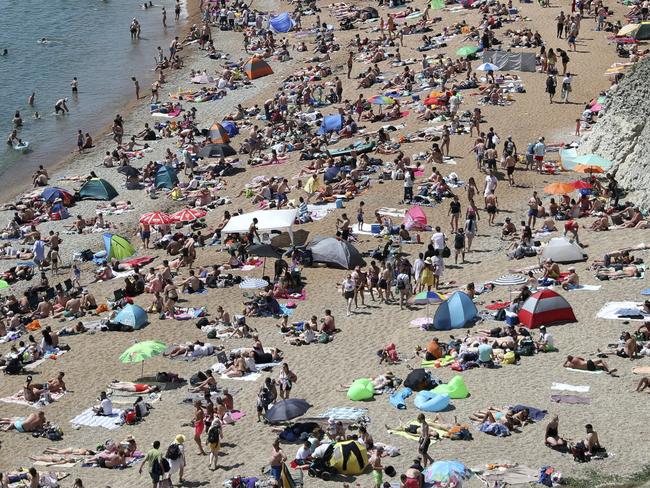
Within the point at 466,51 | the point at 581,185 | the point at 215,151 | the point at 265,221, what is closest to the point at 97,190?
the point at 215,151

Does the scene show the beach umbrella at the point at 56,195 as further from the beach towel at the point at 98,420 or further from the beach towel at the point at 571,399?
the beach towel at the point at 571,399

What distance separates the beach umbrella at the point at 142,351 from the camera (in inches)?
932

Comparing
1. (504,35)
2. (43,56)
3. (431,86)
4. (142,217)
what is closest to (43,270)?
(142,217)

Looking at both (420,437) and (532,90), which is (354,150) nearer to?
(532,90)

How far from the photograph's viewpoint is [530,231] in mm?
28141

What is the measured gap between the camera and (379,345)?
2444 centimetres

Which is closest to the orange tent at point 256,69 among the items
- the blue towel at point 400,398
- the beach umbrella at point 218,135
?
the beach umbrella at point 218,135

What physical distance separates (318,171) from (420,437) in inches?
652

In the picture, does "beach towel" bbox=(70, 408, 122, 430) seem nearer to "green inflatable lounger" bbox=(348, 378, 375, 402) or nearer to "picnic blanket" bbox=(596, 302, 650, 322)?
"green inflatable lounger" bbox=(348, 378, 375, 402)

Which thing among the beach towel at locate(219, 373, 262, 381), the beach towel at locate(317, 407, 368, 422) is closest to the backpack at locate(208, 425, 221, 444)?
the beach towel at locate(317, 407, 368, 422)

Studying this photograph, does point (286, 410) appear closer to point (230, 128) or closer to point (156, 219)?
point (156, 219)

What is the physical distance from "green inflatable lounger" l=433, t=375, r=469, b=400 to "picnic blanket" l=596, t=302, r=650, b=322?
414 centimetres

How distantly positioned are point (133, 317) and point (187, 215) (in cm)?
648

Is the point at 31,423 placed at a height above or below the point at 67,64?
above
